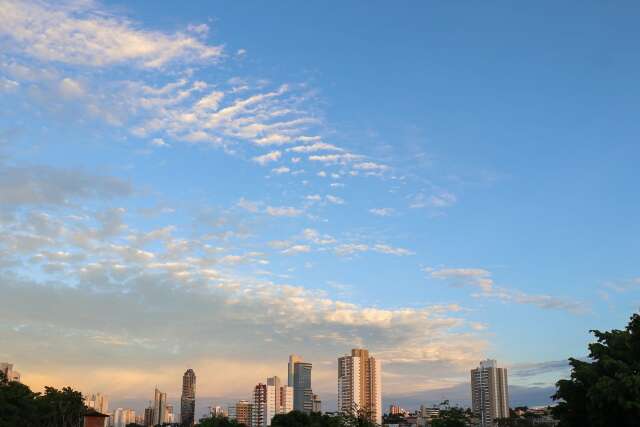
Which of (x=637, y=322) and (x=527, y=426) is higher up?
(x=637, y=322)

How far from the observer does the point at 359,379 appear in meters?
164

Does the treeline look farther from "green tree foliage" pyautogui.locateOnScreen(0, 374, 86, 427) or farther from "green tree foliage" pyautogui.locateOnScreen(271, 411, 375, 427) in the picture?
"green tree foliage" pyautogui.locateOnScreen(0, 374, 86, 427)

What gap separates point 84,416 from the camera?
76188 mm

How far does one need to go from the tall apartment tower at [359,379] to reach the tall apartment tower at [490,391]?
2690 centimetres

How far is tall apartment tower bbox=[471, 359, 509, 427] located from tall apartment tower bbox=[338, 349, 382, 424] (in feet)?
88.2

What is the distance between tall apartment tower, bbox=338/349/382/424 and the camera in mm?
161875

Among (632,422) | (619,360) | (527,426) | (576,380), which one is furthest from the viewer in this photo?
(527,426)

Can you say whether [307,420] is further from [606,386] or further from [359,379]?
[359,379]

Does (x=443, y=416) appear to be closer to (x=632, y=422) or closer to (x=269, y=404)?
(x=632, y=422)

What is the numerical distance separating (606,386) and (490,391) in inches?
4624

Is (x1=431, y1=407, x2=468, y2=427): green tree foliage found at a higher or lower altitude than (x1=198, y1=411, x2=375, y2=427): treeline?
higher

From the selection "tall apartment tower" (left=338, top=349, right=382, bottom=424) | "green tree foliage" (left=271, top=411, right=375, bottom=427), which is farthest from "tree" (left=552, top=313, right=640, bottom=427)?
"tall apartment tower" (left=338, top=349, right=382, bottom=424)

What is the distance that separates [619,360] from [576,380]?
3.32 m

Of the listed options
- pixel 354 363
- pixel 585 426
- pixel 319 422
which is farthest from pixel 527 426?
pixel 354 363
